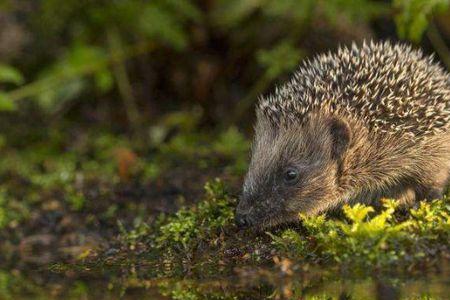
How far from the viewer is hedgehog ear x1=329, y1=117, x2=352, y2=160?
8.43 m

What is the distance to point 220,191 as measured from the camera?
29.5 feet

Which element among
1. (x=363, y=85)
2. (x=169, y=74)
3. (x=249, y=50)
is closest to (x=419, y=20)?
(x=363, y=85)

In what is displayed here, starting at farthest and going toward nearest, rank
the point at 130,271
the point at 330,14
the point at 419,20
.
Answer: the point at 330,14, the point at 419,20, the point at 130,271

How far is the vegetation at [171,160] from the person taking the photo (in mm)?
7098

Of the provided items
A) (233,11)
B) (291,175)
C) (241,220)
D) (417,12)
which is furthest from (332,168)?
(233,11)

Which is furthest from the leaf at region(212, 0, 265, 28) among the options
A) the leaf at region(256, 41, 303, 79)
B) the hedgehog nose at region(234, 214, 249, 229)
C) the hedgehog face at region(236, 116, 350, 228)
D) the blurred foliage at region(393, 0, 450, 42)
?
the hedgehog nose at region(234, 214, 249, 229)

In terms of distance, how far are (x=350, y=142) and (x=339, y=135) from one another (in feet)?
0.49

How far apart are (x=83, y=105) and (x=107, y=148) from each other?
7.58 feet

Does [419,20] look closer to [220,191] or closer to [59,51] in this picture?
[220,191]

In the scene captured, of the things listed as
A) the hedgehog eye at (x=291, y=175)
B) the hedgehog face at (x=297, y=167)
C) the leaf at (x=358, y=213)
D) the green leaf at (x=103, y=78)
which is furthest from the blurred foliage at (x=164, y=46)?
the leaf at (x=358, y=213)

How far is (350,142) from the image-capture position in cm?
849

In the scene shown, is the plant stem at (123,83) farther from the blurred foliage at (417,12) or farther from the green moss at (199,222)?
the blurred foliage at (417,12)

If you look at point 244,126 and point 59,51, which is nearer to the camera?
point 244,126

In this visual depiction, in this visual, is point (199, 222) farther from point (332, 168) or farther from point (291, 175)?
point (332, 168)
